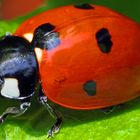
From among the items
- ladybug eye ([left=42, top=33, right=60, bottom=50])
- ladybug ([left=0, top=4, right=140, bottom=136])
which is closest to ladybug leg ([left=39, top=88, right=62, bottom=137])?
ladybug ([left=0, top=4, right=140, bottom=136])

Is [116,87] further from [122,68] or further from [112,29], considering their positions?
[112,29]

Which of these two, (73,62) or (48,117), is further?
(48,117)

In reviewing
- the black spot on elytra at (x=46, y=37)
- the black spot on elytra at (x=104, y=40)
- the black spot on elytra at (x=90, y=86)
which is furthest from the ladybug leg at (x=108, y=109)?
the black spot on elytra at (x=46, y=37)

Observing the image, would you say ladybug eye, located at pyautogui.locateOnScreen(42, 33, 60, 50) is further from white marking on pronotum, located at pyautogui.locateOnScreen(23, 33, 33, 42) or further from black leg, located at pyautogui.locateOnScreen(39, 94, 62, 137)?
black leg, located at pyautogui.locateOnScreen(39, 94, 62, 137)

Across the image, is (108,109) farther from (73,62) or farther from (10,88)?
(10,88)

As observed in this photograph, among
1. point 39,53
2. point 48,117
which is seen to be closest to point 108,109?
point 48,117

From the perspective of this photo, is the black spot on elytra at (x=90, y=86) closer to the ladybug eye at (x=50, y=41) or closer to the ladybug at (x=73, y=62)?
the ladybug at (x=73, y=62)
